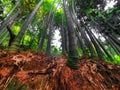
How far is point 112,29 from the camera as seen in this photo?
6.93 meters

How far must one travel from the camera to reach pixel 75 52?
3.55m

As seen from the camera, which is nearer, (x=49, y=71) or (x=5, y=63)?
(x=49, y=71)

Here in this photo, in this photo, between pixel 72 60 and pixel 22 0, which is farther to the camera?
pixel 22 0

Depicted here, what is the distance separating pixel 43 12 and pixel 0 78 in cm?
1255

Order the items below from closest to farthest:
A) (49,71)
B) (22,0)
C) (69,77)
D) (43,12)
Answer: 1. (69,77)
2. (49,71)
3. (22,0)
4. (43,12)

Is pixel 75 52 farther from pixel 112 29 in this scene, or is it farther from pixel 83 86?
pixel 112 29

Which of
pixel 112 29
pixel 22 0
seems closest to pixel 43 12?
pixel 22 0

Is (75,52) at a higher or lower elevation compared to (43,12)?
lower

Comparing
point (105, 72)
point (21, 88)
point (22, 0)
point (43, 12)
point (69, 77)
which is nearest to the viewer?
point (21, 88)

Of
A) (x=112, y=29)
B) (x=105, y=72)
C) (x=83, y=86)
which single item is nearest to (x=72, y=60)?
(x=83, y=86)

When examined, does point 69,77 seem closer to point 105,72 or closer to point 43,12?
point 105,72

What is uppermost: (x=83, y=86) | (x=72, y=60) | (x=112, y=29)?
(x=112, y=29)

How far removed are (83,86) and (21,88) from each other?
1184 millimetres

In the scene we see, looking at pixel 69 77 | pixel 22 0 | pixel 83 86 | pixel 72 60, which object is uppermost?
pixel 22 0
